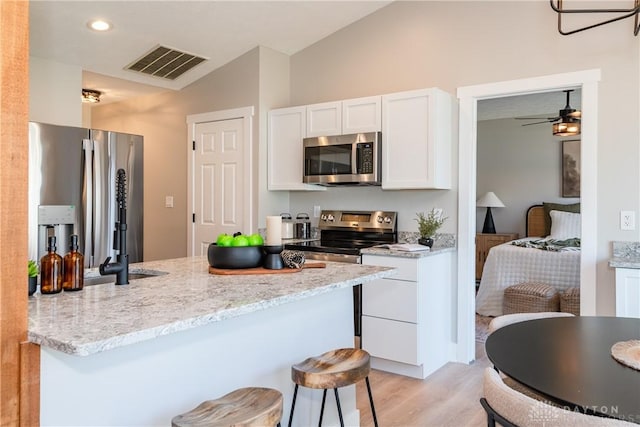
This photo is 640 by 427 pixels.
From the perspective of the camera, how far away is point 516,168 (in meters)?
7.36

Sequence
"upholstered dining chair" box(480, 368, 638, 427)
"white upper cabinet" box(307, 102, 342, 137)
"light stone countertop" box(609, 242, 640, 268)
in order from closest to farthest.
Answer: "upholstered dining chair" box(480, 368, 638, 427) → "light stone countertop" box(609, 242, 640, 268) → "white upper cabinet" box(307, 102, 342, 137)

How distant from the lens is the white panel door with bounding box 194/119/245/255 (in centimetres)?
468

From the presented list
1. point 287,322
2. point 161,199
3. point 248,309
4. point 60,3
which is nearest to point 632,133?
point 287,322

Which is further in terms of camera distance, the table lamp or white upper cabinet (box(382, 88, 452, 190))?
the table lamp

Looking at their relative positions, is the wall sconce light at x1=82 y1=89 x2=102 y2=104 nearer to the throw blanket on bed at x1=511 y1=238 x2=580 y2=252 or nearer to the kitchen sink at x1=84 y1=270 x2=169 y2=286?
the kitchen sink at x1=84 y1=270 x2=169 y2=286

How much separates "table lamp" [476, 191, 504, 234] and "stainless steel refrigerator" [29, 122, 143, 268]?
5.08m

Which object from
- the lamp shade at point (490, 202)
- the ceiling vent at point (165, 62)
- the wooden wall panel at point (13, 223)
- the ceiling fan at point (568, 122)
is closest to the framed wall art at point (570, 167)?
the lamp shade at point (490, 202)

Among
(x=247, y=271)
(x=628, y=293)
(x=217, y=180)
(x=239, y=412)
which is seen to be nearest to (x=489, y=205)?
(x=217, y=180)

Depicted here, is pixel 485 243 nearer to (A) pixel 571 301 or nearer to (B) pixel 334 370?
(A) pixel 571 301

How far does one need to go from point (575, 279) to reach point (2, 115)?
198 inches

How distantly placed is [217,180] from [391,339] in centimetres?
243

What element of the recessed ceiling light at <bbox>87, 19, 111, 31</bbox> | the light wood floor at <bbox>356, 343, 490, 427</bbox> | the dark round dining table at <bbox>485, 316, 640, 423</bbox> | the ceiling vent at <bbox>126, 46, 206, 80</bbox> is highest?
the recessed ceiling light at <bbox>87, 19, 111, 31</bbox>

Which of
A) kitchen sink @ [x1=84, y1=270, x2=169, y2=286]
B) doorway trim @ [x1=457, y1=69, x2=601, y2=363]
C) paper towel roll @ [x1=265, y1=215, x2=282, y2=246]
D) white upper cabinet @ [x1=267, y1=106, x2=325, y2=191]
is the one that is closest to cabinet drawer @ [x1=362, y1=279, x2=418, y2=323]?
doorway trim @ [x1=457, y1=69, x2=601, y2=363]

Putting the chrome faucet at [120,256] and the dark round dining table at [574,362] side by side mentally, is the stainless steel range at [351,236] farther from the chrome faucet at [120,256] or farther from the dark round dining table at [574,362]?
the chrome faucet at [120,256]
